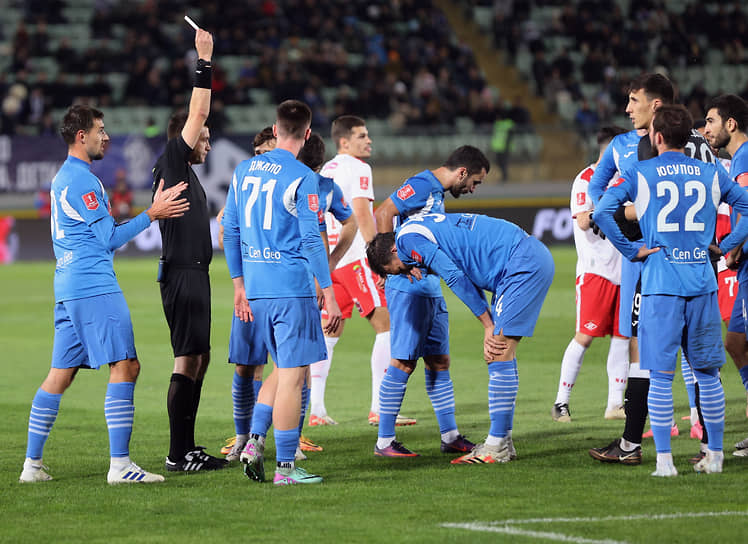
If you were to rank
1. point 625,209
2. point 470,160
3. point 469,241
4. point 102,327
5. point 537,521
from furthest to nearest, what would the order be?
point 470,160 < point 469,241 < point 625,209 < point 102,327 < point 537,521

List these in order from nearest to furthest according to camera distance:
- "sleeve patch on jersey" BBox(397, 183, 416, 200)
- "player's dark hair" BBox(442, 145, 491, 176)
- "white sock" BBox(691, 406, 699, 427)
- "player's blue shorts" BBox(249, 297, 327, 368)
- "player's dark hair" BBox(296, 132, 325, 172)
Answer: "player's blue shorts" BBox(249, 297, 327, 368) < "player's dark hair" BBox(442, 145, 491, 176) < "sleeve patch on jersey" BBox(397, 183, 416, 200) < "white sock" BBox(691, 406, 699, 427) < "player's dark hair" BBox(296, 132, 325, 172)

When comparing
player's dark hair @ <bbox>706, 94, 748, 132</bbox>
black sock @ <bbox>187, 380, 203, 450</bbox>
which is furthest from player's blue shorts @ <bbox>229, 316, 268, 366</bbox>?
player's dark hair @ <bbox>706, 94, 748, 132</bbox>

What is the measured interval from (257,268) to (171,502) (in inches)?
56.9

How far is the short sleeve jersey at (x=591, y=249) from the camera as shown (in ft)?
30.8

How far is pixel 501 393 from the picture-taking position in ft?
24.3

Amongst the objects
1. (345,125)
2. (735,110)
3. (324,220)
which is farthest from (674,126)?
(345,125)

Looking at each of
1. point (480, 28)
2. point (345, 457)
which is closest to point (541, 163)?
point (480, 28)

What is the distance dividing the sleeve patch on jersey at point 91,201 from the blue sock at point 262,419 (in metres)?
1.57

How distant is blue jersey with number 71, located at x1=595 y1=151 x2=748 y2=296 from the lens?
668 centimetres

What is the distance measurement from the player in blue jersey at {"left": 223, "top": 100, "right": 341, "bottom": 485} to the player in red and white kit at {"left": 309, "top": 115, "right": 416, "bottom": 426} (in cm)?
231

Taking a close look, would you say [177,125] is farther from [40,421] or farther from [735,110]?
[735,110]

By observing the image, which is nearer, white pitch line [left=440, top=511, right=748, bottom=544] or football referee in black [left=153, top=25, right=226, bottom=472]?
white pitch line [left=440, top=511, right=748, bottom=544]

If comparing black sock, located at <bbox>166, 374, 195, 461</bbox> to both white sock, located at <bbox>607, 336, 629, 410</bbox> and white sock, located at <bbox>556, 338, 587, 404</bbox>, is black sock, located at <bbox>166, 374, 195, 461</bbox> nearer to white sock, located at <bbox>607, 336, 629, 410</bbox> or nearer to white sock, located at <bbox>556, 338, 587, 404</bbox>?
white sock, located at <bbox>556, 338, 587, 404</bbox>

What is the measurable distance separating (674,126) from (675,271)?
840mm
